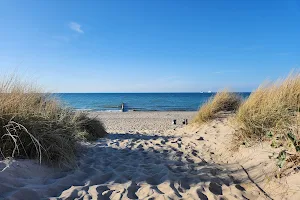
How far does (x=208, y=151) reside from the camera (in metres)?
4.77

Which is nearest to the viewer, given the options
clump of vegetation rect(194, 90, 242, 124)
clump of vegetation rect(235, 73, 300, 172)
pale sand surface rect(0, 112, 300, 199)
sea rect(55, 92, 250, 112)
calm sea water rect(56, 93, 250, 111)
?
pale sand surface rect(0, 112, 300, 199)

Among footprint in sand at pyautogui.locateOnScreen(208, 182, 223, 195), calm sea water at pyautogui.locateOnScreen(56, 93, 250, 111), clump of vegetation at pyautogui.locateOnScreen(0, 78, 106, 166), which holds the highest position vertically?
clump of vegetation at pyautogui.locateOnScreen(0, 78, 106, 166)

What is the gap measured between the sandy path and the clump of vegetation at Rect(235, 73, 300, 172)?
2.69 feet

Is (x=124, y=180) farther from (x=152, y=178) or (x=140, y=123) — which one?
(x=140, y=123)

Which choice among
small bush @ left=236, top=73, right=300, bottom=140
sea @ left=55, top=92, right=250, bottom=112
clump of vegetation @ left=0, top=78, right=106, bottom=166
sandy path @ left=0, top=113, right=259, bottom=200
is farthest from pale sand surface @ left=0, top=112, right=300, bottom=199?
sea @ left=55, top=92, right=250, bottom=112

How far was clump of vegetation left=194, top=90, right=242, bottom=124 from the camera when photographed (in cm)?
755

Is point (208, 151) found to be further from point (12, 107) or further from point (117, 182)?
point (12, 107)

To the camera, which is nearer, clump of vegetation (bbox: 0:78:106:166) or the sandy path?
the sandy path

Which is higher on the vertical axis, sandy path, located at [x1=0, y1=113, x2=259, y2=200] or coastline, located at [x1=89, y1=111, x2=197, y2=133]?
sandy path, located at [x1=0, y1=113, x2=259, y2=200]

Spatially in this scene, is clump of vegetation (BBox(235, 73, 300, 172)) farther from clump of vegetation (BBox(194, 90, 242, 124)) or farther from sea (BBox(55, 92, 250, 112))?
sea (BBox(55, 92, 250, 112))

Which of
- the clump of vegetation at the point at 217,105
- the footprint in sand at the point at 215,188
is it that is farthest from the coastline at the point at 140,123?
the footprint in sand at the point at 215,188

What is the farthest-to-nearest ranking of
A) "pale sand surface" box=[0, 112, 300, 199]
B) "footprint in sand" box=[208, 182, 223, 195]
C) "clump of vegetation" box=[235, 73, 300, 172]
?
"clump of vegetation" box=[235, 73, 300, 172] < "footprint in sand" box=[208, 182, 223, 195] < "pale sand surface" box=[0, 112, 300, 199]

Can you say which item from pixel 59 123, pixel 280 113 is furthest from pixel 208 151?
pixel 59 123

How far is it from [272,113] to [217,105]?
12.9ft
